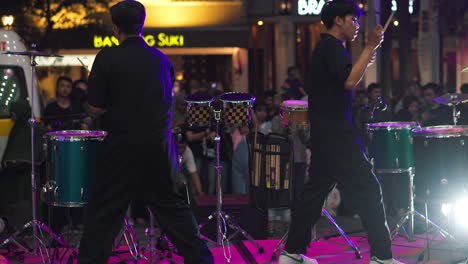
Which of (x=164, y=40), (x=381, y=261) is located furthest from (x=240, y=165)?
(x=164, y=40)

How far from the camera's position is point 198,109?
33.5ft

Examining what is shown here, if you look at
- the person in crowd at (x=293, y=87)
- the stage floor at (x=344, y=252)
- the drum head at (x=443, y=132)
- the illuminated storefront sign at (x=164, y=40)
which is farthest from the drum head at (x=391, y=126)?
the illuminated storefront sign at (x=164, y=40)

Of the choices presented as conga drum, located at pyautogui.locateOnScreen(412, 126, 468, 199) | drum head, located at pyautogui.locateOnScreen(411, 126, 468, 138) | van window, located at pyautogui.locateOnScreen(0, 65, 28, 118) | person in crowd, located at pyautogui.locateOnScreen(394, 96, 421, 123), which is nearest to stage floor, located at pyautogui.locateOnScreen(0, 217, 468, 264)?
conga drum, located at pyautogui.locateOnScreen(412, 126, 468, 199)

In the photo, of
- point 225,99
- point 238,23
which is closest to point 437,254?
point 225,99

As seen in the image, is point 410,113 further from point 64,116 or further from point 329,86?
point 329,86

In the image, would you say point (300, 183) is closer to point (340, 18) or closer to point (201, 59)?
point (340, 18)

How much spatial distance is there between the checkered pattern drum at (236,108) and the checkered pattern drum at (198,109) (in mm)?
157

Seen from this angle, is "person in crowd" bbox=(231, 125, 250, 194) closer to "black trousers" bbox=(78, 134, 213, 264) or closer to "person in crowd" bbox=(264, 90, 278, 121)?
"person in crowd" bbox=(264, 90, 278, 121)

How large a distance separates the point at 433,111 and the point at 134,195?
23.6 ft

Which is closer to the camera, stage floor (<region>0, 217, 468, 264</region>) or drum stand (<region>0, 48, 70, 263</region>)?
stage floor (<region>0, 217, 468, 264</region>)

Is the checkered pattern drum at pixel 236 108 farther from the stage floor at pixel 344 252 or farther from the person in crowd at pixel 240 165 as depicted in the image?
the person in crowd at pixel 240 165

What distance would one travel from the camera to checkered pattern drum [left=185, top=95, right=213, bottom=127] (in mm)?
10148

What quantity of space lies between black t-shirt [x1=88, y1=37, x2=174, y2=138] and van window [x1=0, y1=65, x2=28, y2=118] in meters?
5.85

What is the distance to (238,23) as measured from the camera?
26.9 meters
